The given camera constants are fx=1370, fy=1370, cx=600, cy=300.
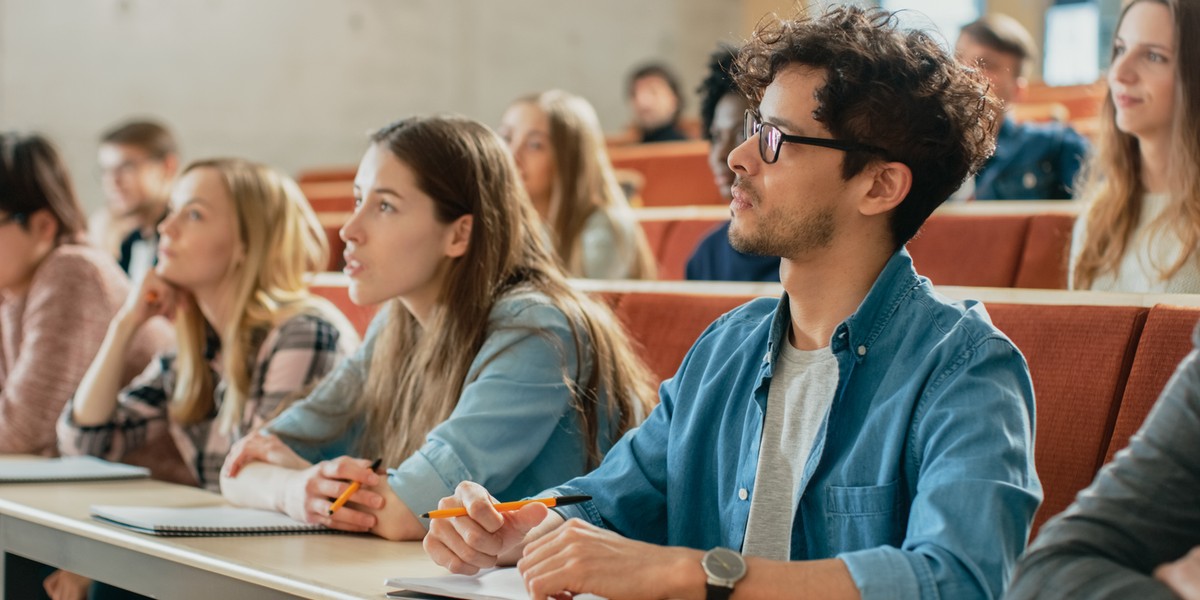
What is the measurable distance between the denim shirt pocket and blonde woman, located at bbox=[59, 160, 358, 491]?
1283 millimetres

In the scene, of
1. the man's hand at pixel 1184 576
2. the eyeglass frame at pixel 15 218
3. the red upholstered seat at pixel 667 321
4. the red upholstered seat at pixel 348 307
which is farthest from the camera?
the eyeglass frame at pixel 15 218

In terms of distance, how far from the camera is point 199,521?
69.8 inches

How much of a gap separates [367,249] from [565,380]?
0.36 m

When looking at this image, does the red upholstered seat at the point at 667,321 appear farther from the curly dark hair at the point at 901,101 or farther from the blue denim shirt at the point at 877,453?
the curly dark hair at the point at 901,101

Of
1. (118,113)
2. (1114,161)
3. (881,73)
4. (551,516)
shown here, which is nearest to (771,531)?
(551,516)

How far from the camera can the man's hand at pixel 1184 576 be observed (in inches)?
38.7

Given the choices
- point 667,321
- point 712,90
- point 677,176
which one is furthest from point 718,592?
point 677,176

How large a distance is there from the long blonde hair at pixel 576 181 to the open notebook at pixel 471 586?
6.64 feet

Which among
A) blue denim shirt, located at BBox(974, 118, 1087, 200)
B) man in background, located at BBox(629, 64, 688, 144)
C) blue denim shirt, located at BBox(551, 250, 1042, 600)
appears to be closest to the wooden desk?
blue denim shirt, located at BBox(551, 250, 1042, 600)

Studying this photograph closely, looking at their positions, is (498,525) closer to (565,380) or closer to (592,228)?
(565,380)

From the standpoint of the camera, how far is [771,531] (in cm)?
143

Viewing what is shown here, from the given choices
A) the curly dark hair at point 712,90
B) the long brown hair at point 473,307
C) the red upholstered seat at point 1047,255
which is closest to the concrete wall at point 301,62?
the curly dark hair at point 712,90

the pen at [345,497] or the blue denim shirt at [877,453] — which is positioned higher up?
the blue denim shirt at [877,453]

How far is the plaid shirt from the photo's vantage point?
237 cm
